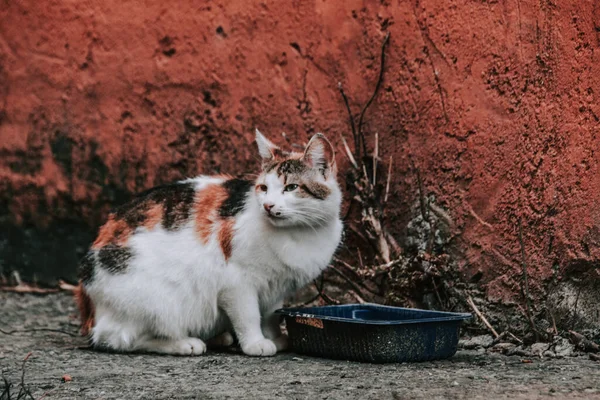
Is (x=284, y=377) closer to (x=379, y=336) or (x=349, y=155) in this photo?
(x=379, y=336)

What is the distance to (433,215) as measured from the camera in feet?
16.0

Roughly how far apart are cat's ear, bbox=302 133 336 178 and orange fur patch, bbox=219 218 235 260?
546 millimetres

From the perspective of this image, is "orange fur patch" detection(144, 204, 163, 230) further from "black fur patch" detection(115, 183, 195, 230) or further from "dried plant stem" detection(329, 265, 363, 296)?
"dried plant stem" detection(329, 265, 363, 296)

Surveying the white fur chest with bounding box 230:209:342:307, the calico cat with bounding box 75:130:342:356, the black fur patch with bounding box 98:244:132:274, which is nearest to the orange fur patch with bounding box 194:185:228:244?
the calico cat with bounding box 75:130:342:356

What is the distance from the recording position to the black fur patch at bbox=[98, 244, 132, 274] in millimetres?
4355

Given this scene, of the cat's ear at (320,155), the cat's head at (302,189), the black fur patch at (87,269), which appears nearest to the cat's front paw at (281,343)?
the cat's head at (302,189)

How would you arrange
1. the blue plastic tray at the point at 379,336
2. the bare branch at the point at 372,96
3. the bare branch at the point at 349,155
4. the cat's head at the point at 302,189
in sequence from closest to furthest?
the blue plastic tray at the point at 379,336
the cat's head at the point at 302,189
the bare branch at the point at 372,96
the bare branch at the point at 349,155

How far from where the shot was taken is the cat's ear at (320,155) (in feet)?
13.8

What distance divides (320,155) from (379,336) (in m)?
1.03

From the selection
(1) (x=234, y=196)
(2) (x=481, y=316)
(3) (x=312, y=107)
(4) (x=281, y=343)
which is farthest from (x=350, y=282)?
(3) (x=312, y=107)

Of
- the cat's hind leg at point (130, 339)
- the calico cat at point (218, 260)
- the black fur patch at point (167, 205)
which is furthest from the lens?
the black fur patch at point (167, 205)

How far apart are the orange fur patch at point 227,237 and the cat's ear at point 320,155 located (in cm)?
55

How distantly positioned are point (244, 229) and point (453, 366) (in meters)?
1.31

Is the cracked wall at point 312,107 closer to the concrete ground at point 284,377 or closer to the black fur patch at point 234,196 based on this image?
the concrete ground at point 284,377
